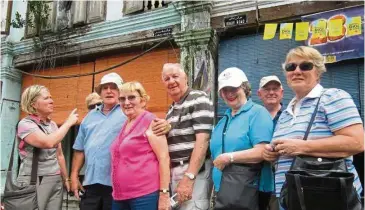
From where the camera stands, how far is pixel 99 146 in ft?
10.2

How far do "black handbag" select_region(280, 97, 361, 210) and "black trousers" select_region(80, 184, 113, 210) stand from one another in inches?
66.3

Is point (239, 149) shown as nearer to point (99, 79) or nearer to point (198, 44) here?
point (198, 44)

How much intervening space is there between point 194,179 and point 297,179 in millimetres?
884

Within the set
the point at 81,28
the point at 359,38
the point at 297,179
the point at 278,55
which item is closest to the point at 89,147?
the point at 297,179

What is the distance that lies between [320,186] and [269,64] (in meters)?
4.12

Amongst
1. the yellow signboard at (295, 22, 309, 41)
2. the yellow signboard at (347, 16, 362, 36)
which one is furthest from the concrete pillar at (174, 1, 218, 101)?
the yellow signboard at (347, 16, 362, 36)

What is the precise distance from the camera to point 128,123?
2.82 m

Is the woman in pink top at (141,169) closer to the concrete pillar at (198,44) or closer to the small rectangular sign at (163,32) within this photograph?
the concrete pillar at (198,44)

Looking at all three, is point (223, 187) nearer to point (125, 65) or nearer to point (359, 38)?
point (359, 38)

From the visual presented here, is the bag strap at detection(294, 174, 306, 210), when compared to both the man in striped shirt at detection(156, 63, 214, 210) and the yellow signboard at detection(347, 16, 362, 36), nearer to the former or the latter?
the man in striped shirt at detection(156, 63, 214, 210)

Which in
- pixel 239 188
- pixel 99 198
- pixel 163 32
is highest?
pixel 163 32

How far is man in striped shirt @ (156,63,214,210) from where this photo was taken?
2.46 meters

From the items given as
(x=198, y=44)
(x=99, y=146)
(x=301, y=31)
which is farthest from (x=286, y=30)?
(x=99, y=146)

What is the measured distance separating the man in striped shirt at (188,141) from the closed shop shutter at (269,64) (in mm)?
3062
